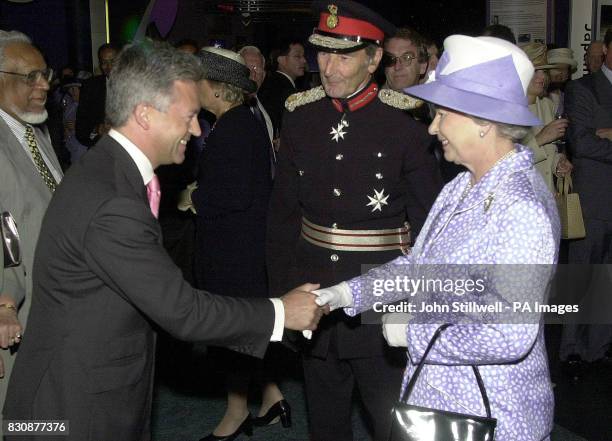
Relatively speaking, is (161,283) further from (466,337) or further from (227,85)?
(227,85)

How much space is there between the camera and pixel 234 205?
401cm

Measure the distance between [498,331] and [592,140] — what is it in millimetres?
3259

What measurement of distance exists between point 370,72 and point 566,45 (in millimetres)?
4954

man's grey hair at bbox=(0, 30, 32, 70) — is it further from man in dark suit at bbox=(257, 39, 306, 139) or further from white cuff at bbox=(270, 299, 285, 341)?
man in dark suit at bbox=(257, 39, 306, 139)

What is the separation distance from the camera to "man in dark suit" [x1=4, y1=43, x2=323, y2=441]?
224 cm

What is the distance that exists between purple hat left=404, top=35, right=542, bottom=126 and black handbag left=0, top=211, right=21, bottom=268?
170 cm

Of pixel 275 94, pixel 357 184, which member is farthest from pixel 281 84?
pixel 357 184

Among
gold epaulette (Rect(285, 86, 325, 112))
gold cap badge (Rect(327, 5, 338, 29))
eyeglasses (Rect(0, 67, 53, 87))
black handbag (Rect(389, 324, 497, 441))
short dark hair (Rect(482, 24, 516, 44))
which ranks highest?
gold cap badge (Rect(327, 5, 338, 29))

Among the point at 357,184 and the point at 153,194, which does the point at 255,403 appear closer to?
the point at 357,184

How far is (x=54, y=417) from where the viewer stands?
233cm

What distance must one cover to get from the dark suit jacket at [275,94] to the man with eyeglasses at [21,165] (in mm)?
4800

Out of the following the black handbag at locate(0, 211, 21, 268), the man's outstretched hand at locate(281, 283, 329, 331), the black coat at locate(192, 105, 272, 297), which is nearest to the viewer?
the man's outstretched hand at locate(281, 283, 329, 331)

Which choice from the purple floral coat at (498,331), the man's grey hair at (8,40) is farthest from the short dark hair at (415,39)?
the purple floral coat at (498,331)

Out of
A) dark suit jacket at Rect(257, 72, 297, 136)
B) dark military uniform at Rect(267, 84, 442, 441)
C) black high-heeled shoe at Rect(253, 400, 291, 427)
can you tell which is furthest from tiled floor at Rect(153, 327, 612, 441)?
dark suit jacket at Rect(257, 72, 297, 136)
